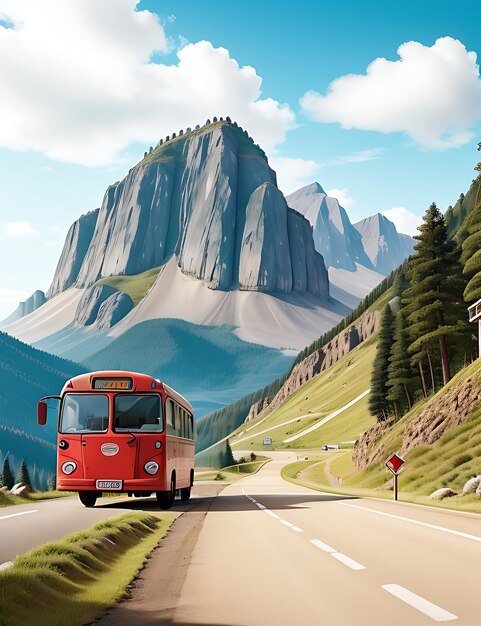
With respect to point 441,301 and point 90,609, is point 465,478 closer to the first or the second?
point 441,301

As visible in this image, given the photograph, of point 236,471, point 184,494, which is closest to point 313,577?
point 184,494

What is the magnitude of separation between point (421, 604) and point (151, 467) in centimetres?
1690

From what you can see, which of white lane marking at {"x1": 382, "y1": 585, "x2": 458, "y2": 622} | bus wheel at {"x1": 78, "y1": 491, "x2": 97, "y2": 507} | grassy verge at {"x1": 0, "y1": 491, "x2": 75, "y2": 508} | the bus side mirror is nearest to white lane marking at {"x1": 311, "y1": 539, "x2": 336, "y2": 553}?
white lane marking at {"x1": 382, "y1": 585, "x2": 458, "y2": 622}

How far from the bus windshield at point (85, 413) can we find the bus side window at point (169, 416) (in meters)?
1.99

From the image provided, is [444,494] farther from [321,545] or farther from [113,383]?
[321,545]

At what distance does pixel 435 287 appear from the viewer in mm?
57188

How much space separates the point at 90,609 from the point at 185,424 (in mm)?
22807

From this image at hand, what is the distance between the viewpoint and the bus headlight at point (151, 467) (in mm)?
23734

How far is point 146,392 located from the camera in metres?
24.6

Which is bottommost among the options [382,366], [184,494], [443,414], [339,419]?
[184,494]

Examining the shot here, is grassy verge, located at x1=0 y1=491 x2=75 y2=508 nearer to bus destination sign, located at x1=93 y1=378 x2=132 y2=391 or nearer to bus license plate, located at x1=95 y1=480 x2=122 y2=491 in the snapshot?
bus license plate, located at x1=95 y1=480 x2=122 y2=491

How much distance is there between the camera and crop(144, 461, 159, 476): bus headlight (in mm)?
23734

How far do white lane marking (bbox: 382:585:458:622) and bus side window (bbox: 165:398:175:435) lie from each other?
54.3ft

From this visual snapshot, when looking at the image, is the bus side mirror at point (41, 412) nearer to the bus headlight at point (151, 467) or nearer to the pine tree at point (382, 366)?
the bus headlight at point (151, 467)
